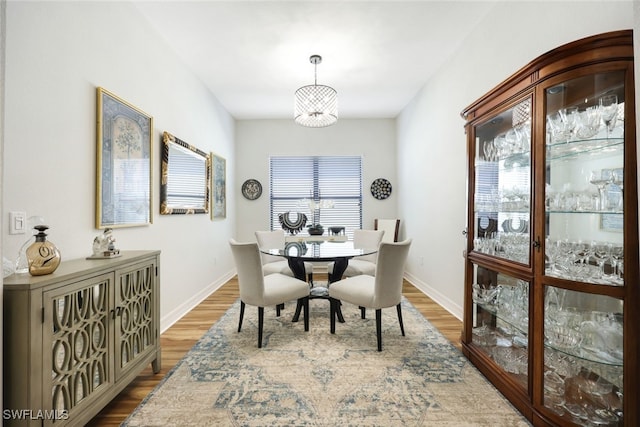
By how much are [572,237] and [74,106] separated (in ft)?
9.94

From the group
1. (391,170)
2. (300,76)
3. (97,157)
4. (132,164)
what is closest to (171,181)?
(132,164)

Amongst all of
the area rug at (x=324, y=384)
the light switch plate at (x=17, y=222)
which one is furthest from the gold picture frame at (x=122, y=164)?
the area rug at (x=324, y=384)

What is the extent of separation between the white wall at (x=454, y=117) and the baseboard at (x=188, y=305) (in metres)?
2.99

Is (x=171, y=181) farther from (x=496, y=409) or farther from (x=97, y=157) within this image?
(x=496, y=409)

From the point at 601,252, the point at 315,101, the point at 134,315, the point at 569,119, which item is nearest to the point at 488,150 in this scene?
the point at 569,119

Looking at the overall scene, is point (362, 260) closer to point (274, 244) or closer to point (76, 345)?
point (274, 244)

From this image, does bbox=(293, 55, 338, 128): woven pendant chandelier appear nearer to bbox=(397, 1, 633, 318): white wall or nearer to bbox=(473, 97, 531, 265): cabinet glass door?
bbox=(397, 1, 633, 318): white wall

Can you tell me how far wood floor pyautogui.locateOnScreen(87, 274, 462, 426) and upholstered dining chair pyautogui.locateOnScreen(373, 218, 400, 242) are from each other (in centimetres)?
80

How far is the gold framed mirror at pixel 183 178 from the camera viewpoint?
2920 millimetres

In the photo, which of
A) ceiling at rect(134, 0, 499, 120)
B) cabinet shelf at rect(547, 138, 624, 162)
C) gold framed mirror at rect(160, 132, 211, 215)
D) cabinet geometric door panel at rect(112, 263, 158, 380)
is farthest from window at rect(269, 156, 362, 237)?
cabinet shelf at rect(547, 138, 624, 162)

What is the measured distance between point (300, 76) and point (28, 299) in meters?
3.39

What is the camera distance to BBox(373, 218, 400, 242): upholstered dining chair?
494 centimetres

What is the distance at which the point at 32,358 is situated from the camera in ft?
3.86

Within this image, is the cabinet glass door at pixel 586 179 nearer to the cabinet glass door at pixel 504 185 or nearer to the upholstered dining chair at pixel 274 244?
the cabinet glass door at pixel 504 185
